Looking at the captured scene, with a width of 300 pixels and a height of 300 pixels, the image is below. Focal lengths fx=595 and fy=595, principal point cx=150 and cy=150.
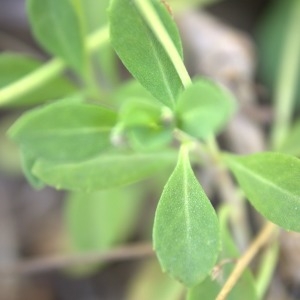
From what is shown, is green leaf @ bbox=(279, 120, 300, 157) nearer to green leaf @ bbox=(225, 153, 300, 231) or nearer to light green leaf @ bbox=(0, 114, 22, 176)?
green leaf @ bbox=(225, 153, 300, 231)

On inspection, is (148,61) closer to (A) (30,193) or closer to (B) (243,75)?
(B) (243,75)

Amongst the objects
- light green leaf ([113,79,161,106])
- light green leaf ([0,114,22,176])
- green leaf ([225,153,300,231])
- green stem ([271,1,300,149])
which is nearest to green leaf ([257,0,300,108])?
green stem ([271,1,300,149])

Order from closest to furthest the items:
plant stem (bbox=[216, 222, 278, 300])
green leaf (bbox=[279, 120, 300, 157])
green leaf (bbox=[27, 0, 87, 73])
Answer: plant stem (bbox=[216, 222, 278, 300]), green leaf (bbox=[27, 0, 87, 73]), green leaf (bbox=[279, 120, 300, 157])

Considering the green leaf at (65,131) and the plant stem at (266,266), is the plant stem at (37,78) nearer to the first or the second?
the green leaf at (65,131)

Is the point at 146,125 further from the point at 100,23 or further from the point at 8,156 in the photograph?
the point at 8,156

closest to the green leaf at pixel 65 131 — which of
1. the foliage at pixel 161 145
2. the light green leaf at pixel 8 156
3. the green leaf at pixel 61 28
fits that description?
the foliage at pixel 161 145

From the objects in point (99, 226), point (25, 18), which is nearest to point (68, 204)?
point (99, 226)

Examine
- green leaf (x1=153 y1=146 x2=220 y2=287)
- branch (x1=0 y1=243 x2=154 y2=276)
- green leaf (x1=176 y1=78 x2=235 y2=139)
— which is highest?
green leaf (x1=176 y1=78 x2=235 y2=139)
